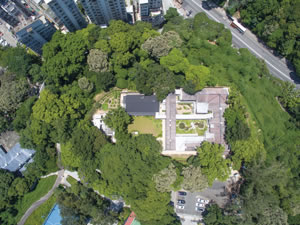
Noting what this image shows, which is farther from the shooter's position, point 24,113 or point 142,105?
point 142,105

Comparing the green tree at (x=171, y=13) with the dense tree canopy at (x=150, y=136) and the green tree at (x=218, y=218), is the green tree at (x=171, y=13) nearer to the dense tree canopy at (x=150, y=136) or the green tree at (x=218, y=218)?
the dense tree canopy at (x=150, y=136)

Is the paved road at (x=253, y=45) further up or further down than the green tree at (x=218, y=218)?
further up

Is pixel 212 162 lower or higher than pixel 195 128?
lower

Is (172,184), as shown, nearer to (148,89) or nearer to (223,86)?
(148,89)

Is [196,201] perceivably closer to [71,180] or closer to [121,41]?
[71,180]

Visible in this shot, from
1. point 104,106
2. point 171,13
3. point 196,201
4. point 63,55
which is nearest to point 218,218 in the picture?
point 196,201

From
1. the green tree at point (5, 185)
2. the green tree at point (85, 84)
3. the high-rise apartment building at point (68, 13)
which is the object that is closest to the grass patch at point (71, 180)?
the green tree at point (5, 185)

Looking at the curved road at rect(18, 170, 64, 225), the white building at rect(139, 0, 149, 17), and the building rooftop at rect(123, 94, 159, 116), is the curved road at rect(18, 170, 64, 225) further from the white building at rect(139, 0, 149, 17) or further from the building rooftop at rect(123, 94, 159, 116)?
the white building at rect(139, 0, 149, 17)
